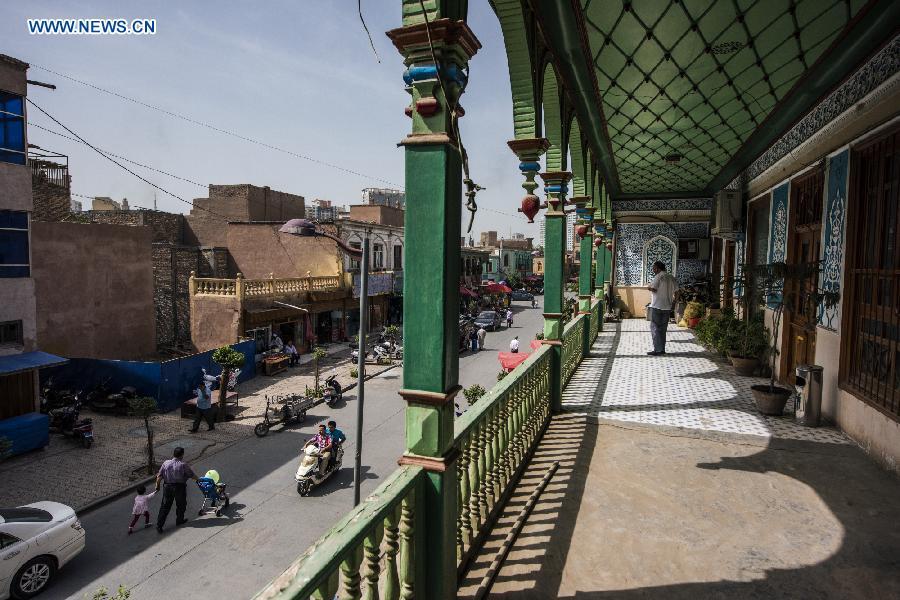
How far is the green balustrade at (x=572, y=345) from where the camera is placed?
23.9 feet

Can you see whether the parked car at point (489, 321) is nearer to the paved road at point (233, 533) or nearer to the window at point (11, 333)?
the paved road at point (233, 533)

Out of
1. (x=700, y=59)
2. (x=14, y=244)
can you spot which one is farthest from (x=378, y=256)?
(x=700, y=59)

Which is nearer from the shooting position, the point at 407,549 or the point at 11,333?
the point at 407,549

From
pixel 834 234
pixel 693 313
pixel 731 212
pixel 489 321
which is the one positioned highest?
pixel 731 212

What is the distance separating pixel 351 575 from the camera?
1844 mm

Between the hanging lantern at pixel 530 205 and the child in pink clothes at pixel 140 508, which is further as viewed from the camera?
the child in pink clothes at pixel 140 508

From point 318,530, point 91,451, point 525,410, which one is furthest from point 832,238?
point 91,451

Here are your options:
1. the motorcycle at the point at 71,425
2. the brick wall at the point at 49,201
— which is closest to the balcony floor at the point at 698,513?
the motorcycle at the point at 71,425

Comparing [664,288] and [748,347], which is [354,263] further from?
[748,347]

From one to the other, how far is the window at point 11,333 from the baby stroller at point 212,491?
22.7 ft

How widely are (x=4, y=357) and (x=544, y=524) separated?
1324 centimetres

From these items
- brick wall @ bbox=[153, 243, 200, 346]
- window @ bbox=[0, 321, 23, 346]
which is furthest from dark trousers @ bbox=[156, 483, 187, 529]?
brick wall @ bbox=[153, 243, 200, 346]

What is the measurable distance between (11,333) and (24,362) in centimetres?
85

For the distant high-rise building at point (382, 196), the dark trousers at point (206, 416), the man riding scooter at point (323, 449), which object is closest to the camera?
the man riding scooter at point (323, 449)
